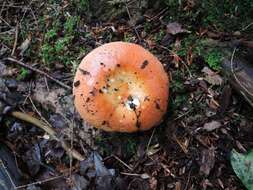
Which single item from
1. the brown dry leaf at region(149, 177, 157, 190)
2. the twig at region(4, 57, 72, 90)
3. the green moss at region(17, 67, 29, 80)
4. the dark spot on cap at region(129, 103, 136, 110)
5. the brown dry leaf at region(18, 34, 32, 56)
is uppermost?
the dark spot on cap at region(129, 103, 136, 110)

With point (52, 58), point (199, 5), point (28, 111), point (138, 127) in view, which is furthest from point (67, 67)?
point (199, 5)

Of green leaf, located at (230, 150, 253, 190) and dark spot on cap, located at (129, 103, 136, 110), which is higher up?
dark spot on cap, located at (129, 103, 136, 110)

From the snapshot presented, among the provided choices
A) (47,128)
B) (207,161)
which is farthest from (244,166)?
(47,128)

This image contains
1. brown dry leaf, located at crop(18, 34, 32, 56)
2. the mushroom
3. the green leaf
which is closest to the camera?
the green leaf

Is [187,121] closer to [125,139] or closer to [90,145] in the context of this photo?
[125,139]

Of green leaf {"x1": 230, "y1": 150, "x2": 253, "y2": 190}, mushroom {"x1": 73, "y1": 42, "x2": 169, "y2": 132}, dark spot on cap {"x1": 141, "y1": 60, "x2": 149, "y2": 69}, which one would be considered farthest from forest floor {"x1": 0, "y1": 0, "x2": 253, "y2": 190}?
dark spot on cap {"x1": 141, "y1": 60, "x2": 149, "y2": 69}

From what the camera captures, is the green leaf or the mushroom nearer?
the green leaf

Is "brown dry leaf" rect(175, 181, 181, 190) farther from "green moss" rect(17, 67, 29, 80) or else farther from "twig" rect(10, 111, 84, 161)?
"green moss" rect(17, 67, 29, 80)

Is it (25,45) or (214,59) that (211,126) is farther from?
(25,45)
